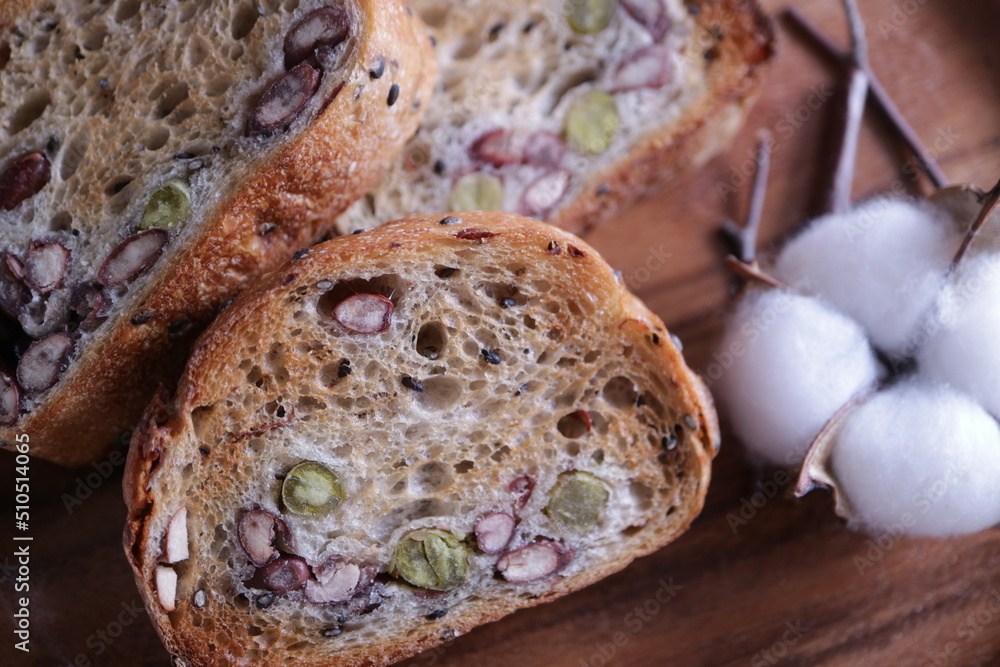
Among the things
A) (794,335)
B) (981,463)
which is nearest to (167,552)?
(794,335)

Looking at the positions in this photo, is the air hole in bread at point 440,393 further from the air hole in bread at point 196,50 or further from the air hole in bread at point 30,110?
the air hole in bread at point 30,110

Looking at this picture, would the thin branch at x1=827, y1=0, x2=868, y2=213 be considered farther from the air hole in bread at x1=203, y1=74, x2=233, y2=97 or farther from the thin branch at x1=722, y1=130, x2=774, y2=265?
the air hole in bread at x1=203, y1=74, x2=233, y2=97

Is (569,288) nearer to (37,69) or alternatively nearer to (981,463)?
(981,463)

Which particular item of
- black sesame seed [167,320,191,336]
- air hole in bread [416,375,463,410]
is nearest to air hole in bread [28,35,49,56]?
black sesame seed [167,320,191,336]

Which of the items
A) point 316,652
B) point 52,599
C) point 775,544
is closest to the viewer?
point 316,652

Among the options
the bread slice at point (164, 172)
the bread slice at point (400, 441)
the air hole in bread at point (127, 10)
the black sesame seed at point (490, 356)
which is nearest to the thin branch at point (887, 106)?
the bread slice at point (400, 441)

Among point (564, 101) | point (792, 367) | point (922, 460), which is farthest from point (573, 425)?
point (564, 101)
